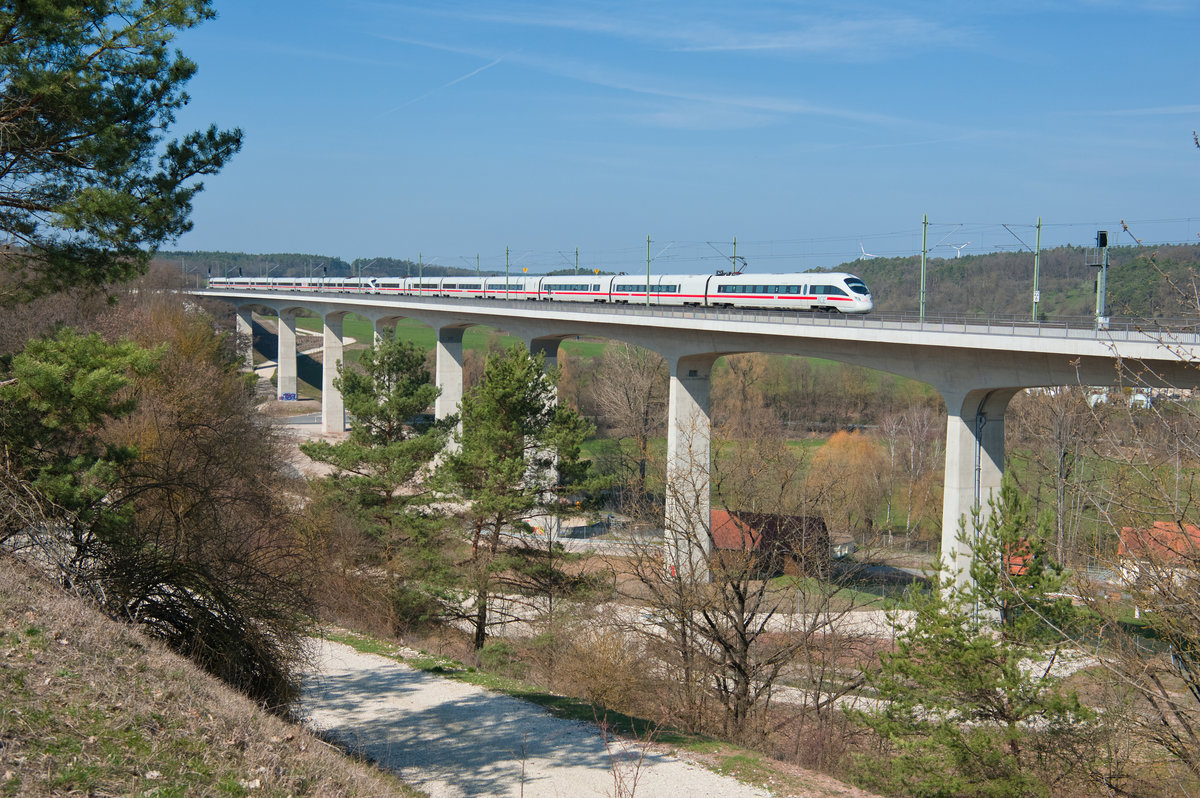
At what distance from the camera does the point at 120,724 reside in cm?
765

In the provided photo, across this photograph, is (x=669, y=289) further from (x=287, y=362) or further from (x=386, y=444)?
(x=287, y=362)

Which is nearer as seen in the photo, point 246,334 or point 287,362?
point 287,362

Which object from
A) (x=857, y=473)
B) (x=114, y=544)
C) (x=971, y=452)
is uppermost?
(x=114, y=544)

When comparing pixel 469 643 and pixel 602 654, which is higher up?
pixel 602 654

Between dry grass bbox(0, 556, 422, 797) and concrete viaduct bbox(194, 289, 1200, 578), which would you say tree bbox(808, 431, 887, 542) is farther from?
dry grass bbox(0, 556, 422, 797)

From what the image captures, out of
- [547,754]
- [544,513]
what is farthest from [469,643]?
[547,754]

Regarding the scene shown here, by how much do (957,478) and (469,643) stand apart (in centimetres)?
1522

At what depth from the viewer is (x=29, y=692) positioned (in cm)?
768

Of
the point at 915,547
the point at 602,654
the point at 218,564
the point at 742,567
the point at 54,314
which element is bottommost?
the point at 915,547

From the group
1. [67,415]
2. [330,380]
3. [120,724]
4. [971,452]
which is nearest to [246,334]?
[330,380]

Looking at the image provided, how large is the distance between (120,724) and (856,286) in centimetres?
3200

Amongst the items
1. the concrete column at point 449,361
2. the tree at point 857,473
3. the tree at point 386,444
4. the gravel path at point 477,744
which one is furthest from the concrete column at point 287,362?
the gravel path at point 477,744

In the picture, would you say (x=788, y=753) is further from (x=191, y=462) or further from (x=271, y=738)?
(x=191, y=462)

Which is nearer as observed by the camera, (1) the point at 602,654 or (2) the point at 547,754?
(2) the point at 547,754
